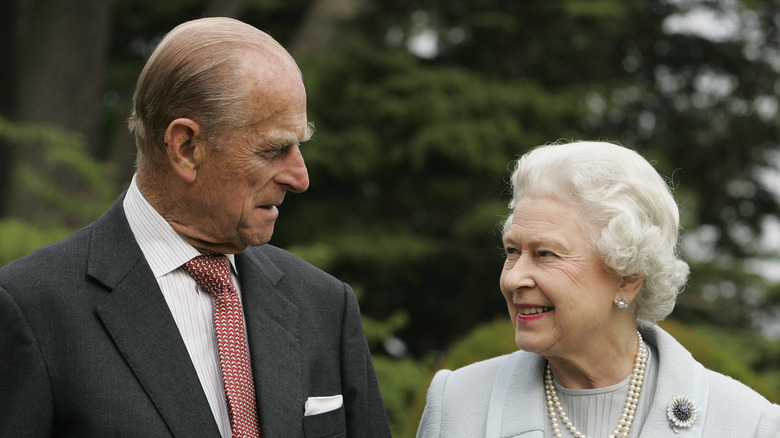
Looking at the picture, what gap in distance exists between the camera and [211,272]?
106 inches

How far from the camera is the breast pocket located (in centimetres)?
274

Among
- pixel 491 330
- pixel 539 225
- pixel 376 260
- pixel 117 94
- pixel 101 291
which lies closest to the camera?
pixel 101 291

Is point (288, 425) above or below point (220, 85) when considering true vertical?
below

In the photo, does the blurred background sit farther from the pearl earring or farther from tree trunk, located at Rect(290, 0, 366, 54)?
the pearl earring

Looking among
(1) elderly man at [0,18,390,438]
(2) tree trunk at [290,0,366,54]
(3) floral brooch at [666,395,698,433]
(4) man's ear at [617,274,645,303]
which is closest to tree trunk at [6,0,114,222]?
(2) tree trunk at [290,0,366,54]

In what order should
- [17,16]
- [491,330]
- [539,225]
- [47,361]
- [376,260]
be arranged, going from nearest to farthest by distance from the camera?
1. [47,361]
2. [539,225]
3. [491,330]
4. [376,260]
5. [17,16]

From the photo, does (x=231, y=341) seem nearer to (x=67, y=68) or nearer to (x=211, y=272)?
(x=211, y=272)

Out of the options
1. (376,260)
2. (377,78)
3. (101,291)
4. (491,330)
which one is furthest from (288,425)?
(377,78)

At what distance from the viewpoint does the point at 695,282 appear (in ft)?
33.5

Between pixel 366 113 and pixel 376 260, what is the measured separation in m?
1.39

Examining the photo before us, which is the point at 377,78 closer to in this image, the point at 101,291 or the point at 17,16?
the point at 17,16

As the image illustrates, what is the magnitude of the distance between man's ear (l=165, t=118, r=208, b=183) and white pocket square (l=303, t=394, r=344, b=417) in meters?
0.70

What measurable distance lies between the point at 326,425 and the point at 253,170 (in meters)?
0.74

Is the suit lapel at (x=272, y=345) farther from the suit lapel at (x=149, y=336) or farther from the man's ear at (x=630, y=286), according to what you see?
the man's ear at (x=630, y=286)
